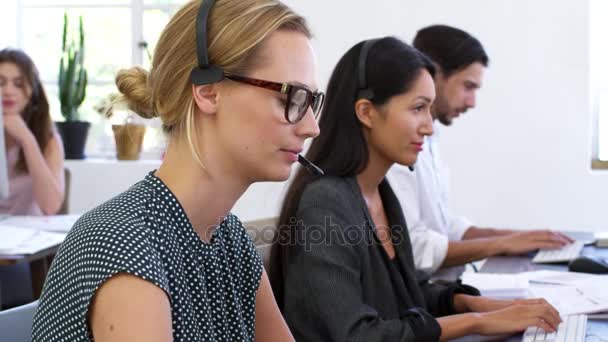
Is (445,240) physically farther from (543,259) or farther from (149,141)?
(149,141)

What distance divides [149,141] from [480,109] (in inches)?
78.5

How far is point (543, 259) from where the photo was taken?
229 cm

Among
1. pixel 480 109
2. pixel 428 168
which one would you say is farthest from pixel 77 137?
pixel 428 168

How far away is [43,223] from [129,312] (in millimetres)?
1984

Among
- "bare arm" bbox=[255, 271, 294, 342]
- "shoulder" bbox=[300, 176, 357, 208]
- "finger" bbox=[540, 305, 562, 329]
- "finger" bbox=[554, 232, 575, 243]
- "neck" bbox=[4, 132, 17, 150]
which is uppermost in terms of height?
"shoulder" bbox=[300, 176, 357, 208]

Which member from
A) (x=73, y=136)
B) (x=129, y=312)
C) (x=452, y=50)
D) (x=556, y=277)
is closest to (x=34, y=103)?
(x=73, y=136)

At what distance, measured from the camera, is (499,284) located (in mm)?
1941

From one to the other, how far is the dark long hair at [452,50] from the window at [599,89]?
59.7 inches

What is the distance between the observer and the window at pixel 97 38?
4.65m

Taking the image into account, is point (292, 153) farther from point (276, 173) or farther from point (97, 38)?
point (97, 38)

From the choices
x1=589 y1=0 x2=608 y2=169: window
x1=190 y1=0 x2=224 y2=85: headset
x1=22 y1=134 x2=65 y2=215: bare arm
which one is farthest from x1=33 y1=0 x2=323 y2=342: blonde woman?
x1=589 y1=0 x2=608 y2=169: window

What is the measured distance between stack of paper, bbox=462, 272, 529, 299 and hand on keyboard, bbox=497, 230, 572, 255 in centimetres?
36

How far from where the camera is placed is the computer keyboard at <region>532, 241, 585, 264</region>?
2.28 m

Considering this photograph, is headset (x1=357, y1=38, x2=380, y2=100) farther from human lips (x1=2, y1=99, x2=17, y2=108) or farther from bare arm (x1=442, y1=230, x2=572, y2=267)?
human lips (x1=2, y1=99, x2=17, y2=108)
